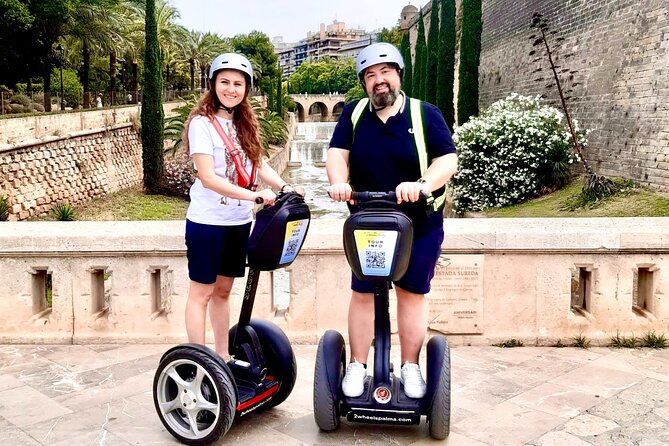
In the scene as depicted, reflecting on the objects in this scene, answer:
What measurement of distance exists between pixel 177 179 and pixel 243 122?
20.8m

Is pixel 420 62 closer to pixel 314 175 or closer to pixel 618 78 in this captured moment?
pixel 314 175

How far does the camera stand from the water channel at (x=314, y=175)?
2294 centimetres

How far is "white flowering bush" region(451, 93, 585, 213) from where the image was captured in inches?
677

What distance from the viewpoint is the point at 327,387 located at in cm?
312

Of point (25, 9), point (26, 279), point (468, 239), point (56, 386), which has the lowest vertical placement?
point (56, 386)

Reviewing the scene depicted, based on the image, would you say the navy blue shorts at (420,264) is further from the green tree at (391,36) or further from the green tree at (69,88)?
the green tree at (391,36)

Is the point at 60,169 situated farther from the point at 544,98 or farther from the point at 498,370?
the point at 498,370

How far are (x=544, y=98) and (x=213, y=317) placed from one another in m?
20.7

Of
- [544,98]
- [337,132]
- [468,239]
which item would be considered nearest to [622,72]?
[544,98]

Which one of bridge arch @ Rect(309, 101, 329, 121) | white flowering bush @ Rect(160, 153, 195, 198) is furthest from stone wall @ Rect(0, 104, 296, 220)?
bridge arch @ Rect(309, 101, 329, 121)

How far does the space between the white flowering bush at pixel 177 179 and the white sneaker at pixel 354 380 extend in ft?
64.2

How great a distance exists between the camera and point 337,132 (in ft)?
10.5

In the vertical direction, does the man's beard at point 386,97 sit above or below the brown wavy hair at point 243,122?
above

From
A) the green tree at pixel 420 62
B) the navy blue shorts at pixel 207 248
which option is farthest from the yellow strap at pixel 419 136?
the green tree at pixel 420 62
